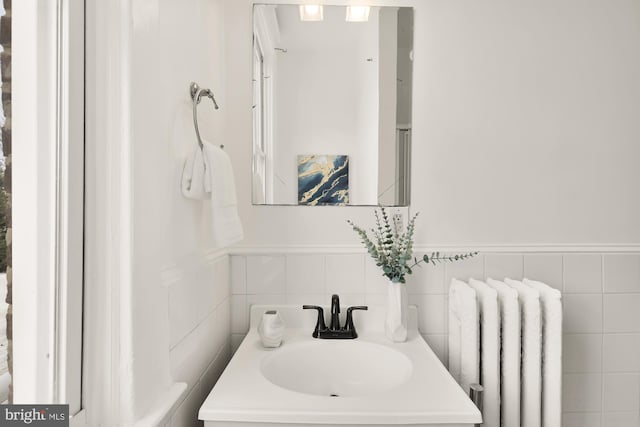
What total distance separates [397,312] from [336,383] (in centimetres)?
30

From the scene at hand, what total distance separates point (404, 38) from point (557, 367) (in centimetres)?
122

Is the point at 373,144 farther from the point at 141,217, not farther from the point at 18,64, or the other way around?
the point at 18,64

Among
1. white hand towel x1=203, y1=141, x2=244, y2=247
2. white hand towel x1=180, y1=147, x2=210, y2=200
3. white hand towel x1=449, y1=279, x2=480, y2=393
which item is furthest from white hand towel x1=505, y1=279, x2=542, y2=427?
white hand towel x1=180, y1=147, x2=210, y2=200

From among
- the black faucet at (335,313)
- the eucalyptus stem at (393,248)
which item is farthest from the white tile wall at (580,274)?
the black faucet at (335,313)

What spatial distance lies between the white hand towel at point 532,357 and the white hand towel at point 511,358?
0.03 m

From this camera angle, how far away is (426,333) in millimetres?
1452

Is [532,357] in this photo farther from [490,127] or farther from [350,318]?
[490,127]

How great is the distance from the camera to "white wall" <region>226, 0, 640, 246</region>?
146cm

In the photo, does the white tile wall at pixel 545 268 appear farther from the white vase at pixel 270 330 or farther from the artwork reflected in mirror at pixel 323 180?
the white vase at pixel 270 330

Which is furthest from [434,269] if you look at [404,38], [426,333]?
[404,38]

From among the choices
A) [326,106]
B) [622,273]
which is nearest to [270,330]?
[326,106]

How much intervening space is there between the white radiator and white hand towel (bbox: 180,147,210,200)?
0.89 metres

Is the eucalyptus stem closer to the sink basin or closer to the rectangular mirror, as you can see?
the rectangular mirror

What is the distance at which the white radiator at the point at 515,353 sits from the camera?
48.8 inches
